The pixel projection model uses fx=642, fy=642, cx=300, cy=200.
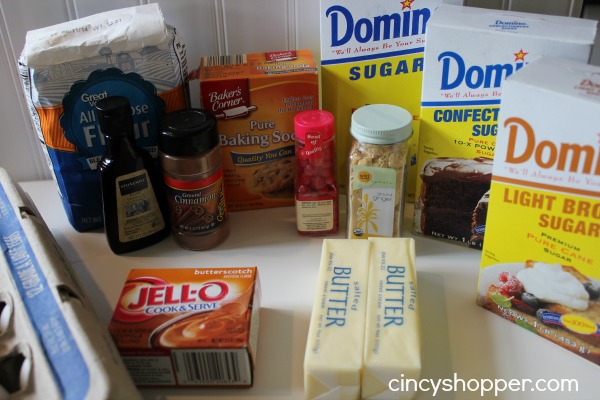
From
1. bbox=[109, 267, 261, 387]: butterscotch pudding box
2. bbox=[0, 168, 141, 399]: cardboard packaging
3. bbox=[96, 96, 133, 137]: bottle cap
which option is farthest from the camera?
bbox=[96, 96, 133, 137]: bottle cap

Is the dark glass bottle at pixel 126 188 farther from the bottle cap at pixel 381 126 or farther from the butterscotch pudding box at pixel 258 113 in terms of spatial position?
the bottle cap at pixel 381 126

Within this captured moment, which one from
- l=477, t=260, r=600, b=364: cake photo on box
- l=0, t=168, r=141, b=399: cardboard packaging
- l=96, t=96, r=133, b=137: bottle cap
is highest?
l=96, t=96, r=133, b=137: bottle cap

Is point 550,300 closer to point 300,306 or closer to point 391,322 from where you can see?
point 391,322

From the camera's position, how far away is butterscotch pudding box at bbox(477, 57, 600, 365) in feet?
2.23

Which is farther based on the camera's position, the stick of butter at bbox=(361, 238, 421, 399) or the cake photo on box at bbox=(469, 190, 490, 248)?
the cake photo on box at bbox=(469, 190, 490, 248)

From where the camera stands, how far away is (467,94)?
86 cm

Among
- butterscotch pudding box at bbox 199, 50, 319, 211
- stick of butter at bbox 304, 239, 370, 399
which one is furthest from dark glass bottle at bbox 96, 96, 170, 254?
stick of butter at bbox 304, 239, 370, 399

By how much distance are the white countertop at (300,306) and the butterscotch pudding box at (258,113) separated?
0.14 feet

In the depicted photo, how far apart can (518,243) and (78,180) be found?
640mm

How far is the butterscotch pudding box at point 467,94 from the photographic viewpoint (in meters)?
0.80

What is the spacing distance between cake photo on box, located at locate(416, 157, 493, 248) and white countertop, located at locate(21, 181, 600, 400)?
0.08 ft

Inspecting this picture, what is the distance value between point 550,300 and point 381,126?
0.31m

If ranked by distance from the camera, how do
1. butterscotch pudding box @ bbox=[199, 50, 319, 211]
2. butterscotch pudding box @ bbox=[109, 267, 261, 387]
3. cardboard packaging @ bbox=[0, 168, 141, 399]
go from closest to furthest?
1. cardboard packaging @ bbox=[0, 168, 141, 399]
2. butterscotch pudding box @ bbox=[109, 267, 261, 387]
3. butterscotch pudding box @ bbox=[199, 50, 319, 211]

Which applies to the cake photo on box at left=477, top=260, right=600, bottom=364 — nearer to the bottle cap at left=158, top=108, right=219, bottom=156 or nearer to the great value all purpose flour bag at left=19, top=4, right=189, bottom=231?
the bottle cap at left=158, top=108, right=219, bottom=156
